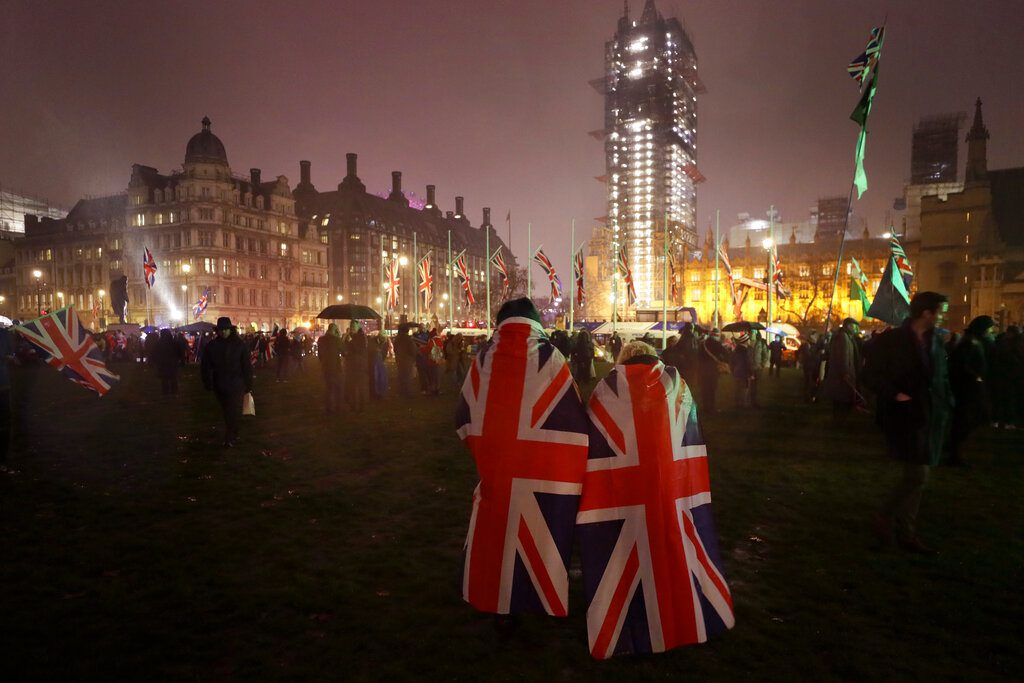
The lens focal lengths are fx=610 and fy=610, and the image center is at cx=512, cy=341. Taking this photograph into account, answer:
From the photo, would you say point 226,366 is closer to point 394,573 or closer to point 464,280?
point 394,573

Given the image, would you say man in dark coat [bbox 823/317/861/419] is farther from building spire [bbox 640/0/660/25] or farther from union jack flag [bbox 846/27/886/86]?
building spire [bbox 640/0/660/25]

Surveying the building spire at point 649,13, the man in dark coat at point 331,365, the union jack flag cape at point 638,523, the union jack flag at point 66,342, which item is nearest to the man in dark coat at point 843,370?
the union jack flag cape at point 638,523

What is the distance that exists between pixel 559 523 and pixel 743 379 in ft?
40.0

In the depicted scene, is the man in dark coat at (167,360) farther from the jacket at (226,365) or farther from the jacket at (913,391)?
the jacket at (913,391)

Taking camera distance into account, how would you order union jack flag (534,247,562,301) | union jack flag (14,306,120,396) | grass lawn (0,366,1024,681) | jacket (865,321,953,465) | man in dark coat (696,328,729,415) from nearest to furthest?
grass lawn (0,366,1024,681)
jacket (865,321,953,465)
union jack flag (14,306,120,396)
man in dark coat (696,328,729,415)
union jack flag (534,247,562,301)

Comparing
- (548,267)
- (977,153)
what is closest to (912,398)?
(548,267)

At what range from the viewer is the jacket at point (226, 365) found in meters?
9.29

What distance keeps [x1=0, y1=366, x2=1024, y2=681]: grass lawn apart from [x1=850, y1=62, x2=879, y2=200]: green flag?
16.8 ft

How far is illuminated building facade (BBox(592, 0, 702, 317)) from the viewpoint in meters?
96.8

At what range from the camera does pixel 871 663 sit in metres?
3.53

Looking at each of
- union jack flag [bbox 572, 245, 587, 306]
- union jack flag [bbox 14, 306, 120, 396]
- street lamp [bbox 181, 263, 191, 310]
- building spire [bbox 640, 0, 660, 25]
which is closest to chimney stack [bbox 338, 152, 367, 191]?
street lamp [bbox 181, 263, 191, 310]

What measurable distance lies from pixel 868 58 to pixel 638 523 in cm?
1263

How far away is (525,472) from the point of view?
3438 mm

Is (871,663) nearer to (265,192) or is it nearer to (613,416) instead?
(613,416)
